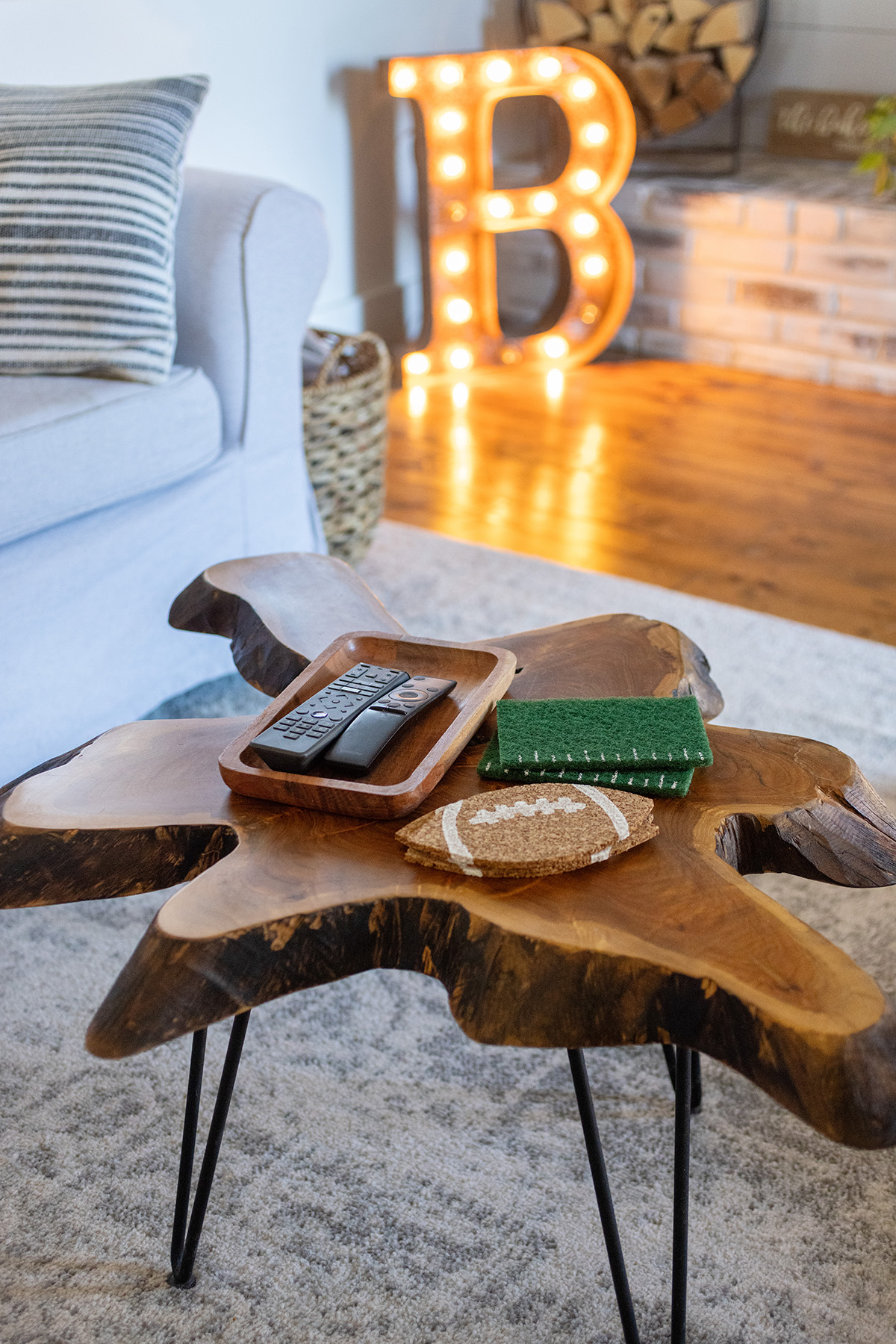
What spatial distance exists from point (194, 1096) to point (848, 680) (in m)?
1.36

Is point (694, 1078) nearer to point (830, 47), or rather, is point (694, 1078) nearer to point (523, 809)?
point (523, 809)

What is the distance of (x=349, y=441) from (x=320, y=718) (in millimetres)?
1340

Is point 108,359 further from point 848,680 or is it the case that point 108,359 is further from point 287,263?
point 848,680

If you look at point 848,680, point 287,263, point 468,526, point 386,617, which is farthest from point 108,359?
point 848,680

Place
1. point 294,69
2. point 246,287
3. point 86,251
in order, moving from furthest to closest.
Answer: point 294,69 < point 246,287 < point 86,251

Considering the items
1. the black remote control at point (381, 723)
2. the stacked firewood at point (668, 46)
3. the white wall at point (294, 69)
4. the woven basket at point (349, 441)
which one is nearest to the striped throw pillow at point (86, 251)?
the woven basket at point (349, 441)

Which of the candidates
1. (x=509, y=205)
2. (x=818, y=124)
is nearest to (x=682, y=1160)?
(x=509, y=205)

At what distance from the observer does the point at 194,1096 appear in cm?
95

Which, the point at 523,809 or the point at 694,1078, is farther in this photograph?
the point at 694,1078

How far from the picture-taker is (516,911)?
2.43ft

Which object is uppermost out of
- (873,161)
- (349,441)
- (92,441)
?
(873,161)

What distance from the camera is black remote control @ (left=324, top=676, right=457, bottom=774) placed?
85 cm

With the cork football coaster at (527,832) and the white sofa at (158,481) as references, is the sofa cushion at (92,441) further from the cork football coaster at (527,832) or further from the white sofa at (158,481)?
the cork football coaster at (527,832)

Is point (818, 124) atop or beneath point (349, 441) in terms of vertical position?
atop
